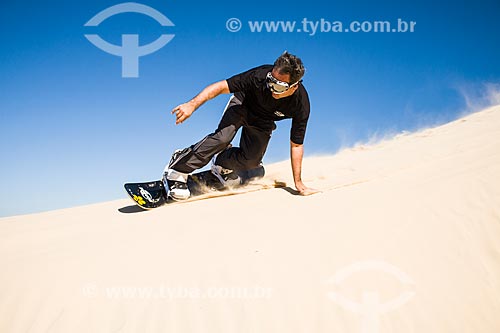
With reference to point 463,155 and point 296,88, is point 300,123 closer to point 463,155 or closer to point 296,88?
point 296,88

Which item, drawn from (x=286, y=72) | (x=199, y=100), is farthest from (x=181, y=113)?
(x=286, y=72)

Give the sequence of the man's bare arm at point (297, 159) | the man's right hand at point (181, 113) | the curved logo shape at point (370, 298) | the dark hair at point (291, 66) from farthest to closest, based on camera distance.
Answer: the man's bare arm at point (297, 159)
the dark hair at point (291, 66)
the man's right hand at point (181, 113)
the curved logo shape at point (370, 298)

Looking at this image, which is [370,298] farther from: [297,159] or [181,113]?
[181,113]

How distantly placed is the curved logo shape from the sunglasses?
1983 mm

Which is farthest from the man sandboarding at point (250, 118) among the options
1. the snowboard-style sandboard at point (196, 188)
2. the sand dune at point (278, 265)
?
the sand dune at point (278, 265)

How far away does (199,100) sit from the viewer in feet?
12.9

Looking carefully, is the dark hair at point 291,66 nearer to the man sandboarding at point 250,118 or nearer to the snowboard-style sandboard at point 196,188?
the man sandboarding at point 250,118

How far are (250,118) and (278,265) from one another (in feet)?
7.15

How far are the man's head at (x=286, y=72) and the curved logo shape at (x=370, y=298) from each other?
6.57 ft

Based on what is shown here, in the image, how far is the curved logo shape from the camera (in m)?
2.49

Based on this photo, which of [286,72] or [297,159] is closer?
[286,72]

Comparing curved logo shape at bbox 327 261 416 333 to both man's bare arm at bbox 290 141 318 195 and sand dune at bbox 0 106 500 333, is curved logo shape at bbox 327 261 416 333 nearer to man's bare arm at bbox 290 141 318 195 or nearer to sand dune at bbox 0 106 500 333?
sand dune at bbox 0 106 500 333

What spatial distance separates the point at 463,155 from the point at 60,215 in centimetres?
575

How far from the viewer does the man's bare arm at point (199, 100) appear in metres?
3.77
